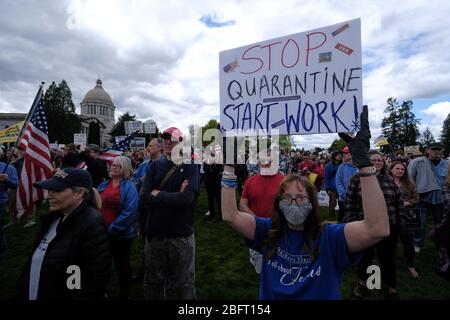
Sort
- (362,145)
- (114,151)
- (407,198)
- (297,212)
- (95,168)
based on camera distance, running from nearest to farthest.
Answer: (362,145)
(297,212)
(407,198)
(95,168)
(114,151)

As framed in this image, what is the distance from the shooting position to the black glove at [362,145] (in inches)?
67.3

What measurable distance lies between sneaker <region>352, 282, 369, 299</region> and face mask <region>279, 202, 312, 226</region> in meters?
2.88

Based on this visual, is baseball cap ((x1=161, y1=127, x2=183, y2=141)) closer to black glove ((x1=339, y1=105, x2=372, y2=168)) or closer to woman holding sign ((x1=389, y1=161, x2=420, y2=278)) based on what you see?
black glove ((x1=339, y1=105, x2=372, y2=168))

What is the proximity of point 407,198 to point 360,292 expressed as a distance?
200cm

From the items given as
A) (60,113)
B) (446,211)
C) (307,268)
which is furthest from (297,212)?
(60,113)

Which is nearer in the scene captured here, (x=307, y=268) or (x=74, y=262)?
(x=307, y=268)

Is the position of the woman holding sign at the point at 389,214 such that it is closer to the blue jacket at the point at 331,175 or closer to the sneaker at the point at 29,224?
the blue jacket at the point at 331,175

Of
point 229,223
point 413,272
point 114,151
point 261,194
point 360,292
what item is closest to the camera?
point 229,223

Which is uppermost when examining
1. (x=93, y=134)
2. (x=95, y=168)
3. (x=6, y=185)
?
(x=93, y=134)

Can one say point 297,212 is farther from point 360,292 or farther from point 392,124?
point 392,124

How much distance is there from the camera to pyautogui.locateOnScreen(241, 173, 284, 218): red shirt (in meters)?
3.89

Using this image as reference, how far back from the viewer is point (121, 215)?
3.71 metres
